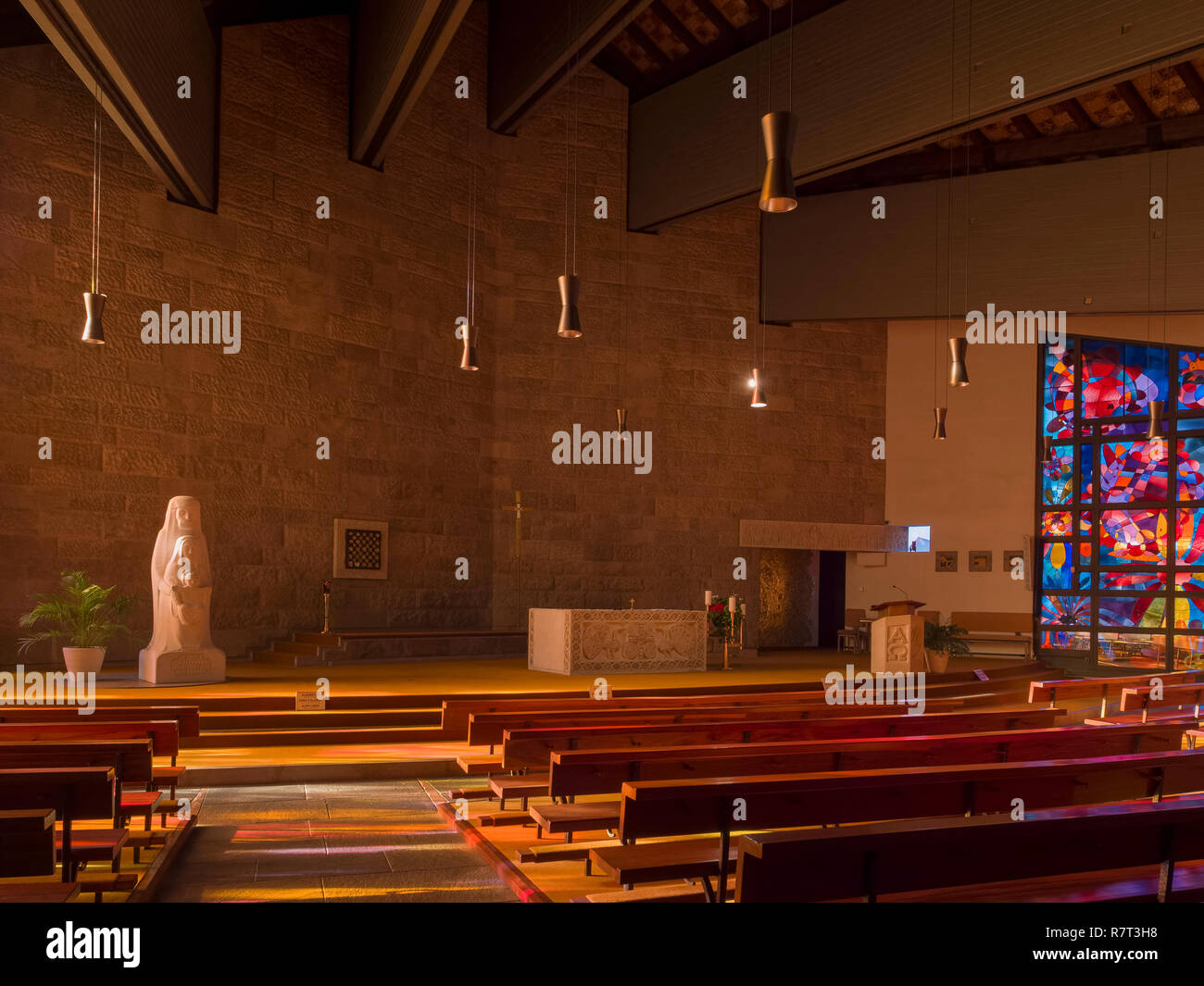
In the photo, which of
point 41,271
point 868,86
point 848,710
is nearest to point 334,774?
point 848,710

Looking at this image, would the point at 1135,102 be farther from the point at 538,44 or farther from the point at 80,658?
the point at 80,658

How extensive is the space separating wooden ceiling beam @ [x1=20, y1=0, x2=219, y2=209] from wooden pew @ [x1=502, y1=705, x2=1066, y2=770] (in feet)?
18.4

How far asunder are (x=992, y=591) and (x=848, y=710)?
9.95 metres

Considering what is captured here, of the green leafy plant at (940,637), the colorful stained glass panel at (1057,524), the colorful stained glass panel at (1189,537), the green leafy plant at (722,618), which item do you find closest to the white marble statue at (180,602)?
the green leafy plant at (722,618)

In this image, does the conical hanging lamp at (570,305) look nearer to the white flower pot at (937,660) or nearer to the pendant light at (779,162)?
the pendant light at (779,162)

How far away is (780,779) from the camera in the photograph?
305 centimetres

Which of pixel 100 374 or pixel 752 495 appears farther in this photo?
pixel 752 495

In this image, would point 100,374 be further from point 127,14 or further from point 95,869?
point 95,869

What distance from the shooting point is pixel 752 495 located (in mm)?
15164

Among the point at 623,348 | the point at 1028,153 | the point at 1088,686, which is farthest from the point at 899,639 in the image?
the point at 1028,153

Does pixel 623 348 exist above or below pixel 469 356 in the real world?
above

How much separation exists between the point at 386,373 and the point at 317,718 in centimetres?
614

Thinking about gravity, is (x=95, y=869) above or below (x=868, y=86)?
below

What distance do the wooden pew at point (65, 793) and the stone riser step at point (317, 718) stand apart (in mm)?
4153
